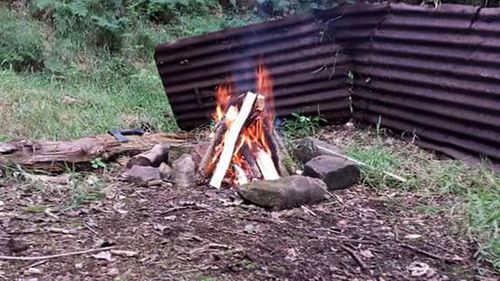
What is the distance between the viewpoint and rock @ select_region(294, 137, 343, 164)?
4641mm

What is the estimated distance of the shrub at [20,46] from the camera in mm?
8266

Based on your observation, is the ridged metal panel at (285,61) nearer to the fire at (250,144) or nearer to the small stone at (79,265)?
the fire at (250,144)

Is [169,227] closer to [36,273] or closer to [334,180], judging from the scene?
[36,273]

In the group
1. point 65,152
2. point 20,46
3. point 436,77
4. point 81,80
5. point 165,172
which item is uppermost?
point 436,77

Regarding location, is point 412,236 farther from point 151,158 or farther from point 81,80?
point 81,80

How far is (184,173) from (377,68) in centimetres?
222

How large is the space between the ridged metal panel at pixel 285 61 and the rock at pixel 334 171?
157 centimetres

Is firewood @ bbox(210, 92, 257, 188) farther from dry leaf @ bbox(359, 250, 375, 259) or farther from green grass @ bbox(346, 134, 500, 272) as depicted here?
dry leaf @ bbox(359, 250, 375, 259)

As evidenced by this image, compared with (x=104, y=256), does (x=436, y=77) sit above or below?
above

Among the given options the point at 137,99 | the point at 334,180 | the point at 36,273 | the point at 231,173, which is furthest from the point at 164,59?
the point at 36,273

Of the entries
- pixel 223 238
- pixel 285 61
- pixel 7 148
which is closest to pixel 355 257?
pixel 223 238

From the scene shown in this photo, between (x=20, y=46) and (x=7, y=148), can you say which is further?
(x=20, y=46)

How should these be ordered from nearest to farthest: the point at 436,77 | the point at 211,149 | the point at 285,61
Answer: the point at 211,149 → the point at 436,77 → the point at 285,61

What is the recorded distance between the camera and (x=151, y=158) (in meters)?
4.61
